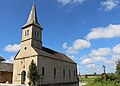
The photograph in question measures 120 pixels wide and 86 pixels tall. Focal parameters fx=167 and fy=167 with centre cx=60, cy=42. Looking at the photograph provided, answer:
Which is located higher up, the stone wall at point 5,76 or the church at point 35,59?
the church at point 35,59

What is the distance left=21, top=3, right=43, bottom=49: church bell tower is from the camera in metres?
35.5

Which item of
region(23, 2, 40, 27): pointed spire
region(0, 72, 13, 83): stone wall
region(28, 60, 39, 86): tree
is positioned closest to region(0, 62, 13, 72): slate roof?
region(0, 72, 13, 83): stone wall

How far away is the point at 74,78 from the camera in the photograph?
1908 inches

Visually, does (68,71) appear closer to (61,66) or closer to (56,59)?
(61,66)

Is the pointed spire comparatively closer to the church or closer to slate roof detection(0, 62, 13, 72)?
the church

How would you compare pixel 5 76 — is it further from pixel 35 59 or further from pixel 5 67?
pixel 35 59

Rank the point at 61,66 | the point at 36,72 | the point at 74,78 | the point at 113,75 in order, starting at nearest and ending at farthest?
the point at 113,75, the point at 36,72, the point at 61,66, the point at 74,78

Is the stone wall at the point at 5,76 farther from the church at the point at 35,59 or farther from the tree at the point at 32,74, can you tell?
the tree at the point at 32,74

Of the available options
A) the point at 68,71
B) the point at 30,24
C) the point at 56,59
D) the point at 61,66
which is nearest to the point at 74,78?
the point at 68,71

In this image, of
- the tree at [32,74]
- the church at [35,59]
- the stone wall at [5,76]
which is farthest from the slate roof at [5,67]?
the tree at [32,74]

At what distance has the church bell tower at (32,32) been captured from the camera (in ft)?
116

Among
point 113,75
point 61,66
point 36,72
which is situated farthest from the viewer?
point 61,66

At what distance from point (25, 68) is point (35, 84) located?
15.5ft

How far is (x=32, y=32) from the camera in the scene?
1404 inches
